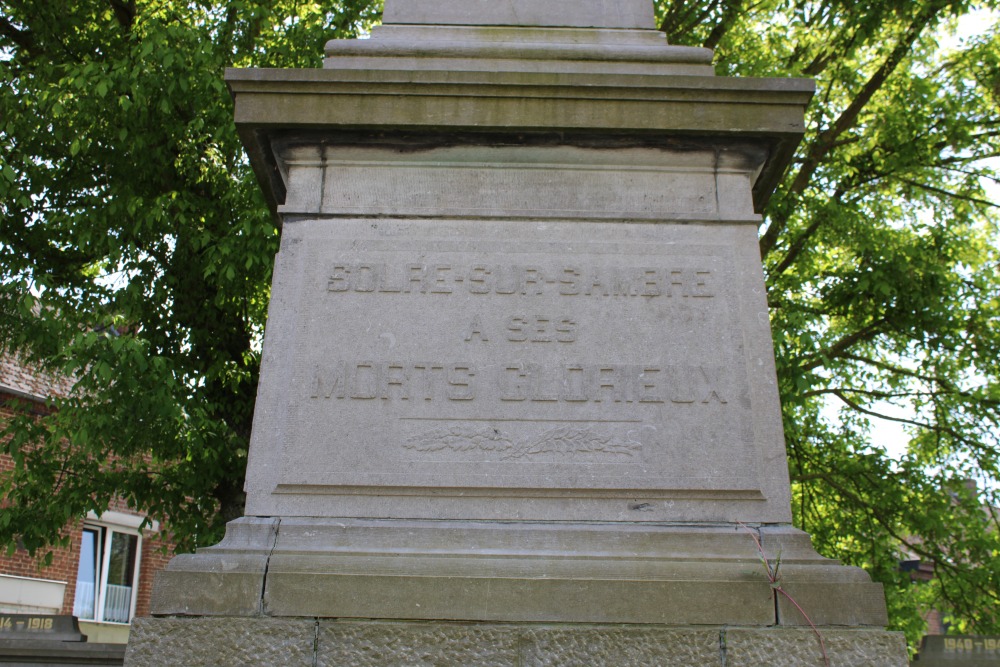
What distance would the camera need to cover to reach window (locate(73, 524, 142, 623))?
1692 cm

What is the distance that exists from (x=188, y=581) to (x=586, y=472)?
1453 millimetres

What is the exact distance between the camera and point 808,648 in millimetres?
3092

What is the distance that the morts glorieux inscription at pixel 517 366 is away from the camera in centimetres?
349

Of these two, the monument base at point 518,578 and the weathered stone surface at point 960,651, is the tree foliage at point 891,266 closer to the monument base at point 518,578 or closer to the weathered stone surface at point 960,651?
the weathered stone surface at point 960,651

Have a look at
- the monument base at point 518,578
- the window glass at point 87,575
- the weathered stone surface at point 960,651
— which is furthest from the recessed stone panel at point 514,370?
the window glass at point 87,575

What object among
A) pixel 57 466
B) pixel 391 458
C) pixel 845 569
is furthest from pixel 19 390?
pixel 845 569

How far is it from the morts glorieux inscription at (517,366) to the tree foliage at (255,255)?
4.26 m

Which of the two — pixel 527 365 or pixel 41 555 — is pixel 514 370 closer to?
pixel 527 365

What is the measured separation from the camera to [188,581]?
10.4 feet

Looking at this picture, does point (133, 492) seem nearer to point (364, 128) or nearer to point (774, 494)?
point (364, 128)

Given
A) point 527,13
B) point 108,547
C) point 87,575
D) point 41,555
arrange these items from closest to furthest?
point 527,13 < point 41,555 < point 87,575 < point 108,547

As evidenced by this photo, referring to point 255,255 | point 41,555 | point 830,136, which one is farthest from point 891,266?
point 41,555

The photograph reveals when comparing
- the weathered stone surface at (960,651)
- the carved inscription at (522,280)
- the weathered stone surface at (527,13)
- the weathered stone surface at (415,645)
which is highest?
the weathered stone surface at (527,13)

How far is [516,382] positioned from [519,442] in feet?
0.81
